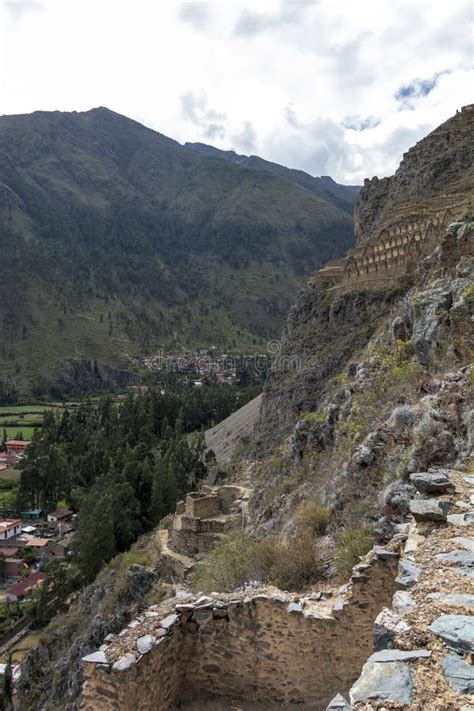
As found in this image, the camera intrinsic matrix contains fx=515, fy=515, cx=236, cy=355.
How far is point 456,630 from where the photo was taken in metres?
4.43

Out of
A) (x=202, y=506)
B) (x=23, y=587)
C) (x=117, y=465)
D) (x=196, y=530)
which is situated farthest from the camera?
(x=117, y=465)

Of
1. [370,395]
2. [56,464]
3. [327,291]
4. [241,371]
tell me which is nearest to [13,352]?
[241,371]

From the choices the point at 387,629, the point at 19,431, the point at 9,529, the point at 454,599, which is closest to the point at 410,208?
the point at 454,599

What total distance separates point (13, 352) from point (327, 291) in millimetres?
A: 134600

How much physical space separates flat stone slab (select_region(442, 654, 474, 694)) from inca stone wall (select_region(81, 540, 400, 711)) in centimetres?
329

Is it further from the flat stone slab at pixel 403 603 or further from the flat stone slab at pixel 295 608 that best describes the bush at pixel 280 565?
the flat stone slab at pixel 403 603

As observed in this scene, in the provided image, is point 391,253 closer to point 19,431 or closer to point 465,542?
point 465,542

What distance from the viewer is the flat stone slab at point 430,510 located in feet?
23.5

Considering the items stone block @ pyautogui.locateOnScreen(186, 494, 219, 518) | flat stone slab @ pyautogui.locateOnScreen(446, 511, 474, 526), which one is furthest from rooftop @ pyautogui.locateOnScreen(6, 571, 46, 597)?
flat stone slab @ pyautogui.locateOnScreen(446, 511, 474, 526)

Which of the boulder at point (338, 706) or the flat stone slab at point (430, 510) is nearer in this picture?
the boulder at point (338, 706)

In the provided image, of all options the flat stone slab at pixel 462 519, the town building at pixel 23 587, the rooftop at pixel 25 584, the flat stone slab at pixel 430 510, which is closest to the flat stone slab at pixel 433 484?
the flat stone slab at pixel 430 510

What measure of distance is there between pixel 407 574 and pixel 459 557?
2.26 ft

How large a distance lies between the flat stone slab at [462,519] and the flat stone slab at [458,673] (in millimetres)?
2996

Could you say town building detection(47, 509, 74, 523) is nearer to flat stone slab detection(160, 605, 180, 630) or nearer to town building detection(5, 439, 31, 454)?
town building detection(5, 439, 31, 454)
